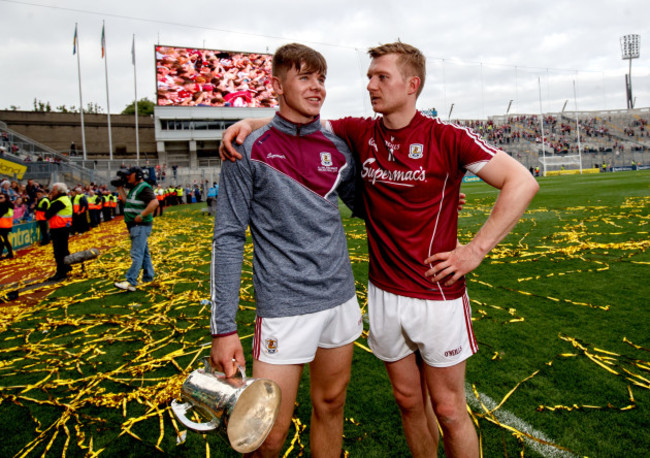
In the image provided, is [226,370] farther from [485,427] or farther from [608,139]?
[608,139]

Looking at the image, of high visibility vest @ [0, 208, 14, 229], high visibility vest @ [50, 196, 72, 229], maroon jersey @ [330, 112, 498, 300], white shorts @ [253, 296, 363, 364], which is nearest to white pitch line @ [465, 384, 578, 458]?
maroon jersey @ [330, 112, 498, 300]

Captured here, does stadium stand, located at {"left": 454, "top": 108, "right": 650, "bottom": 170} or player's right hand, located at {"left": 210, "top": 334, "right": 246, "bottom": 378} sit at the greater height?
stadium stand, located at {"left": 454, "top": 108, "right": 650, "bottom": 170}

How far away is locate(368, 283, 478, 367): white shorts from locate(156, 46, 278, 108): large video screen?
173 ft

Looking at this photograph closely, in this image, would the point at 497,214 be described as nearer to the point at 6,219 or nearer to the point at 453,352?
the point at 453,352

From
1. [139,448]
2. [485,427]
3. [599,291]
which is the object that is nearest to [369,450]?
[485,427]

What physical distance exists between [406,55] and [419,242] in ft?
3.43

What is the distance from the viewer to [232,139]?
218 cm

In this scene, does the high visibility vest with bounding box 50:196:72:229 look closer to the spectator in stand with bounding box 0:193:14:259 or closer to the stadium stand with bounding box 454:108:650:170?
the spectator in stand with bounding box 0:193:14:259

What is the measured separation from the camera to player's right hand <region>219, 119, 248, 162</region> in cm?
211

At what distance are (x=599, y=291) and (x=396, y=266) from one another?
474cm

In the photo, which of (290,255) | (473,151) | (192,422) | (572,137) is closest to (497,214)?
(473,151)

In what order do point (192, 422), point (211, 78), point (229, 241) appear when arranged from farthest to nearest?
1. point (211, 78)
2. point (229, 241)
3. point (192, 422)

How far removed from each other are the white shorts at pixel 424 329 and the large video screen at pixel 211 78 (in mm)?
52822

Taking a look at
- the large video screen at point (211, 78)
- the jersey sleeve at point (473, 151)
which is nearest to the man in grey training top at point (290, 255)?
the jersey sleeve at point (473, 151)
